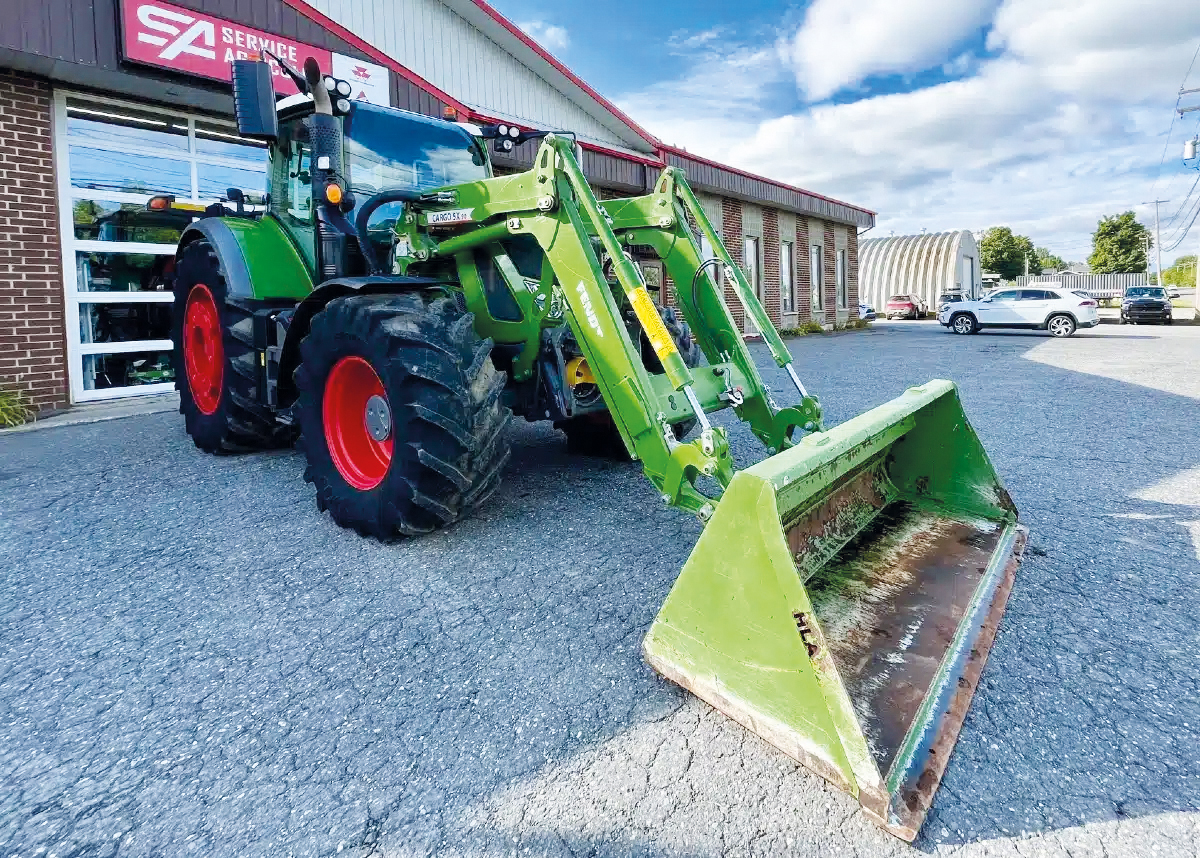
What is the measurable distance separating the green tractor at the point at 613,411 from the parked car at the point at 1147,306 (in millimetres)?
28968

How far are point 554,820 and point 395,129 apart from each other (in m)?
4.31

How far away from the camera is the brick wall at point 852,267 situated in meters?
23.6

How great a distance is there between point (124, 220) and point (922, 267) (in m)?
41.8

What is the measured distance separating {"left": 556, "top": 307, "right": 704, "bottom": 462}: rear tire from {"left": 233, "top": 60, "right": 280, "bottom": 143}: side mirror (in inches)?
94.4

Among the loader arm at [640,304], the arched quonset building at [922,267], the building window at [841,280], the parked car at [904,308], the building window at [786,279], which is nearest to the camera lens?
the loader arm at [640,304]

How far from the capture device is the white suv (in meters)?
20.7

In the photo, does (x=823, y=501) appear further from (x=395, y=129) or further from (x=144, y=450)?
(x=144, y=450)

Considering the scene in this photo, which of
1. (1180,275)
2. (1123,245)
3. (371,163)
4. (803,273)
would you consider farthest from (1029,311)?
(1180,275)

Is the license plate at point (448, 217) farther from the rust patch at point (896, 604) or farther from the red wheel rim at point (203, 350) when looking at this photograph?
the rust patch at point (896, 604)

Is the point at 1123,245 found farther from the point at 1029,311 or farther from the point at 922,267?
the point at 1029,311

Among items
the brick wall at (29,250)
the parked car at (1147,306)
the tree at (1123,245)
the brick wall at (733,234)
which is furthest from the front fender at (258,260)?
the tree at (1123,245)

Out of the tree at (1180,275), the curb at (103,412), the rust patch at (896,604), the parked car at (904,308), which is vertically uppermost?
the tree at (1180,275)

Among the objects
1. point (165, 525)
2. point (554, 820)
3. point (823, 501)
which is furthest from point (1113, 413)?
point (165, 525)

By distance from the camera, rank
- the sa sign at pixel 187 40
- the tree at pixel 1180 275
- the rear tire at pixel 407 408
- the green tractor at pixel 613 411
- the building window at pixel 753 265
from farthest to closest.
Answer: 1. the tree at pixel 1180 275
2. the building window at pixel 753 265
3. the sa sign at pixel 187 40
4. the rear tire at pixel 407 408
5. the green tractor at pixel 613 411
